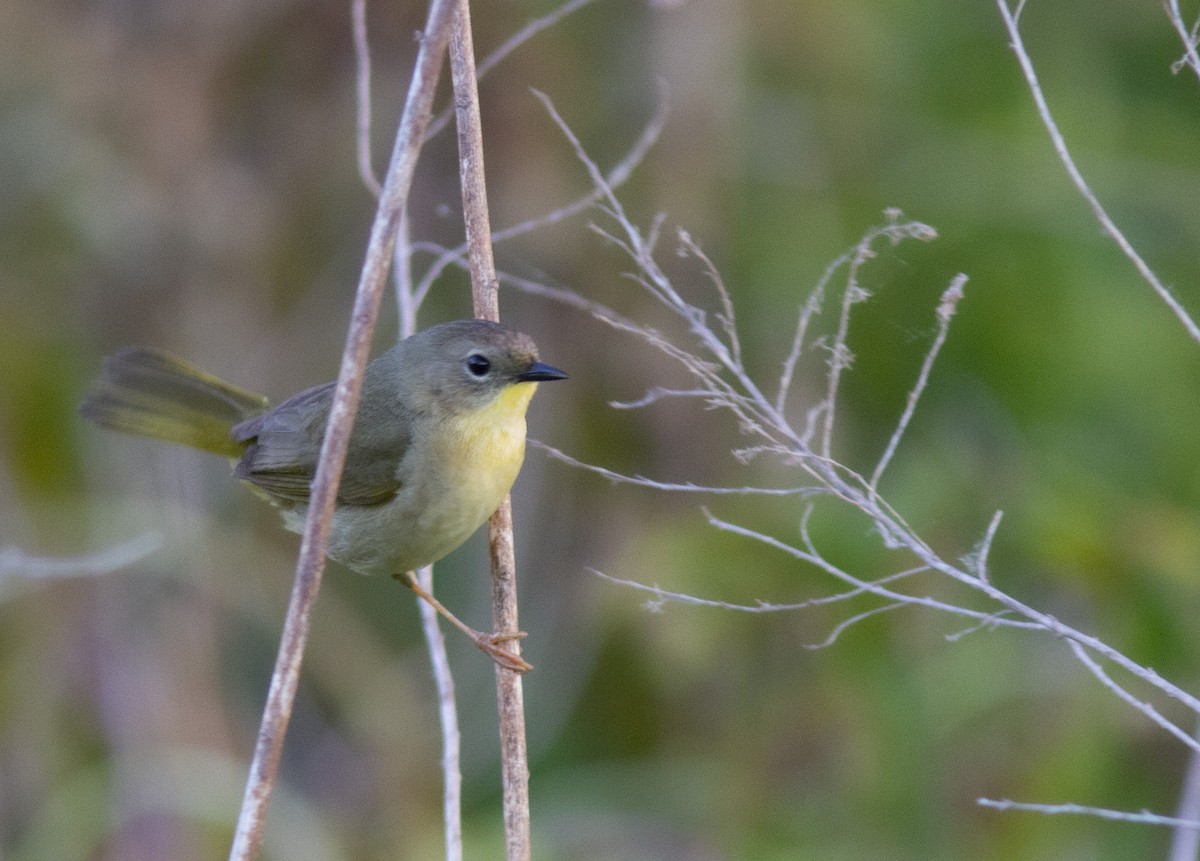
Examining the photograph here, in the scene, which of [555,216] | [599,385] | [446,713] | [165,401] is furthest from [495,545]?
[599,385]

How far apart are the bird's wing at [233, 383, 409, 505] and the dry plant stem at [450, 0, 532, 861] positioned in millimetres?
577

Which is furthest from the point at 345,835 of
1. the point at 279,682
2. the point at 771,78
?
the point at 771,78

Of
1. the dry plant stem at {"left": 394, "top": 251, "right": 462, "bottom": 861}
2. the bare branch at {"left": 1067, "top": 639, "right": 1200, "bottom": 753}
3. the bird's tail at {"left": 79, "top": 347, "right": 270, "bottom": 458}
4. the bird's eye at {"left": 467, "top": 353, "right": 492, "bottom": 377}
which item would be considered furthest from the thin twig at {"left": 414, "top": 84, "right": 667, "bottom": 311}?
the bare branch at {"left": 1067, "top": 639, "right": 1200, "bottom": 753}

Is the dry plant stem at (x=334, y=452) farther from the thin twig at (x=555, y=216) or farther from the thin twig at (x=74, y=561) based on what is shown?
the thin twig at (x=74, y=561)

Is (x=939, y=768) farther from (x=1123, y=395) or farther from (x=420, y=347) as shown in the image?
(x=420, y=347)

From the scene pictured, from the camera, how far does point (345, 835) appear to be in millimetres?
4473

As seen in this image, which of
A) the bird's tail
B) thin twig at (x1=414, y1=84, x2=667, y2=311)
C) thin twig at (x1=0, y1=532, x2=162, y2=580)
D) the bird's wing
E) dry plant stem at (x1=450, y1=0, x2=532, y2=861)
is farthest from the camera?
the bird's tail

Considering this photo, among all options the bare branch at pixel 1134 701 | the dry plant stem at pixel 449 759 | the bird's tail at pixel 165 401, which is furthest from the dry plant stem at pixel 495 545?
the bird's tail at pixel 165 401

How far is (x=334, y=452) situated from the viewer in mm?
1939

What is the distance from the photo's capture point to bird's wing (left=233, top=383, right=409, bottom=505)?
3254mm

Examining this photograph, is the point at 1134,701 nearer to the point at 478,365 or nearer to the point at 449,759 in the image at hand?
the point at 449,759

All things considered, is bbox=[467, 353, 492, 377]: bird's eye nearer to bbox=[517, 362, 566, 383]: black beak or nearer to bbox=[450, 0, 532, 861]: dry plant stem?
bbox=[517, 362, 566, 383]: black beak

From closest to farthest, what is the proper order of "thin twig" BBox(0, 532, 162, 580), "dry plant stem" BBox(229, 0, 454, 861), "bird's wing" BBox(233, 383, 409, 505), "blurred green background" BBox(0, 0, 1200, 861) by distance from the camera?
"dry plant stem" BBox(229, 0, 454, 861), "thin twig" BBox(0, 532, 162, 580), "bird's wing" BBox(233, 383, 409, 505), "blurred green background" BBox(0, 0, 1200, 861)

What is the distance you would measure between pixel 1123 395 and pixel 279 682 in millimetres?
3103
